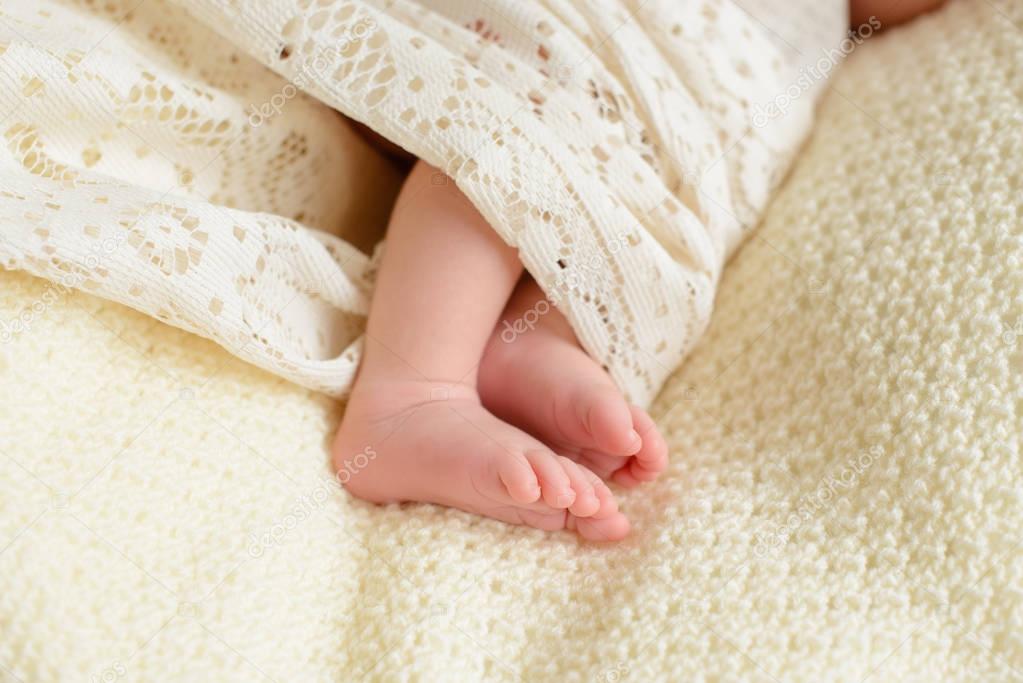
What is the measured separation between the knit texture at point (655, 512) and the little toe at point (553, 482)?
62 millimetres

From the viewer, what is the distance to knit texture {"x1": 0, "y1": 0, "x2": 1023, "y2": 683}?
0.69 meters

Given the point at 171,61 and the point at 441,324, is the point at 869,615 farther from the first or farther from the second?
the point at 171,61

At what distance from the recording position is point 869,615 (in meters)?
0.69

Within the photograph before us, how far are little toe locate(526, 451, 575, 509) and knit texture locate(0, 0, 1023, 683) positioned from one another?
A: 6 cm

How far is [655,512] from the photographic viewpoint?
2.65 ft

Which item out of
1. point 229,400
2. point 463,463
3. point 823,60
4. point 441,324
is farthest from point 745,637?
point 823,60

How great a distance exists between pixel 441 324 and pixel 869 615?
0.42 meters
